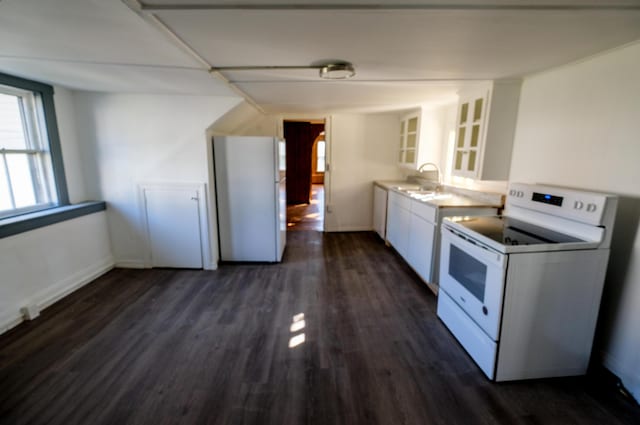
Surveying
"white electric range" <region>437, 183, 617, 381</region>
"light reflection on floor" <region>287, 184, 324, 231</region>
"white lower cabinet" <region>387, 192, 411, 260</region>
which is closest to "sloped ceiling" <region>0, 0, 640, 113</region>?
"white electric range" <region>437, 183, 617, 381</region>

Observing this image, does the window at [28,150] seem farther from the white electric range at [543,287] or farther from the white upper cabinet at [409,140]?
the white upper cabinet at [409,140]

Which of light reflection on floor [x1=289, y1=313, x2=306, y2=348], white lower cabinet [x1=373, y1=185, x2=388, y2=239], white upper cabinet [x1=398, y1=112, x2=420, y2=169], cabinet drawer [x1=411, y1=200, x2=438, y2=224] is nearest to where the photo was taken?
light reflection on floor [x1=289, y1=313, x2=306, y2=348]

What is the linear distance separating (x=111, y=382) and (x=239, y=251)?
1.98 metres

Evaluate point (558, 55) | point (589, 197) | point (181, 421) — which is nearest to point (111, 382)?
point (181, 421)

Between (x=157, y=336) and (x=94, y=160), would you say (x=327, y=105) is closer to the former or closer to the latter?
(x=94, y=160)

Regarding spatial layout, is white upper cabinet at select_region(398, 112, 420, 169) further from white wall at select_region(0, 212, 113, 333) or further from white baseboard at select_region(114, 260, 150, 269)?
white wall at select_region(0, 212, 113, 333)

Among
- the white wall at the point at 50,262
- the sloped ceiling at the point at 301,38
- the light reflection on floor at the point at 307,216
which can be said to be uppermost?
the sloped ceiling at the point at 301,38

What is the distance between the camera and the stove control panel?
163 cm

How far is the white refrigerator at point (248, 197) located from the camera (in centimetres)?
339

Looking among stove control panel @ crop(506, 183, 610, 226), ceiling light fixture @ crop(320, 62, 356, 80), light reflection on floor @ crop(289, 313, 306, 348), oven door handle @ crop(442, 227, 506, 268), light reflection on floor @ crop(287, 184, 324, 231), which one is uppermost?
ceiling light fixture @ crop(320, 62, 356, 80)

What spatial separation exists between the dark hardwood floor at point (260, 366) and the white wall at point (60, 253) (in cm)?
17

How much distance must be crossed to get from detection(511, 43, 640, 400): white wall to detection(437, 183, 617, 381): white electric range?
19 centimetres

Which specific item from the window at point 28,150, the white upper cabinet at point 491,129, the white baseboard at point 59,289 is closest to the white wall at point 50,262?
the white baseboard at point 59,289

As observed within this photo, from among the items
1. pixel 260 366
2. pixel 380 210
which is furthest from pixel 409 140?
pixel 260 366
